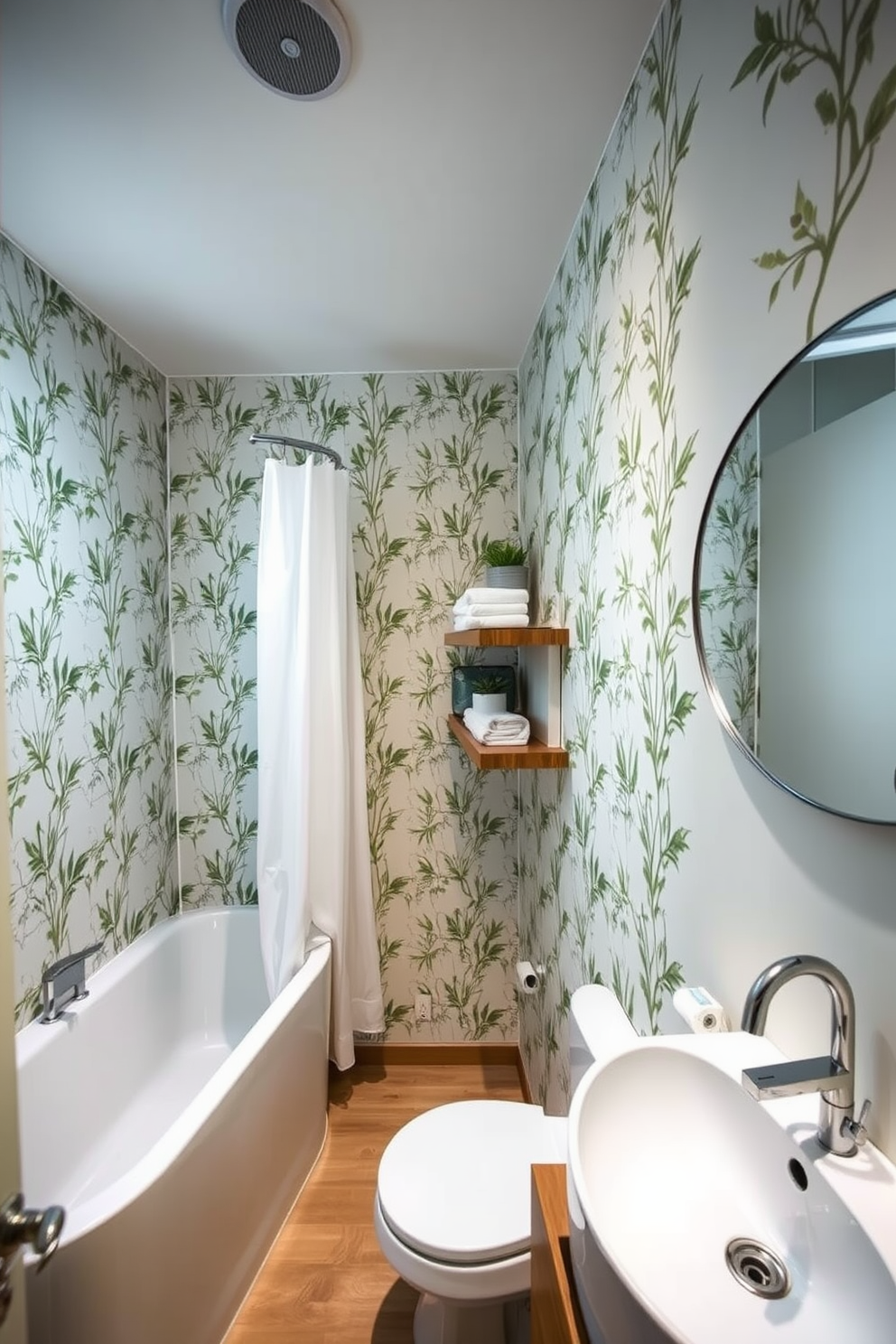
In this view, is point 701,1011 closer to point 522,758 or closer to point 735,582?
point 735,582

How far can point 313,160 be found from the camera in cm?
122

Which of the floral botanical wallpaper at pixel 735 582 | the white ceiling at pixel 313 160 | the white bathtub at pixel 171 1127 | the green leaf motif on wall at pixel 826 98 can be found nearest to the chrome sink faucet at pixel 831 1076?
the floral botanical wallpaper at pixel 735 582

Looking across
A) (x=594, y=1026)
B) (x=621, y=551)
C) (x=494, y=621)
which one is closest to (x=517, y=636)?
(x=494, y=621)

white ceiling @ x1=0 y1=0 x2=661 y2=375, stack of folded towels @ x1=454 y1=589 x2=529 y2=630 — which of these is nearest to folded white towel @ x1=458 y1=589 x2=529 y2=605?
stack of folded towels @ x1=454 y1=589 x2=529 y2=630

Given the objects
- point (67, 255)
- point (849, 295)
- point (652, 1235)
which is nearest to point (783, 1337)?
point (652, 1235)

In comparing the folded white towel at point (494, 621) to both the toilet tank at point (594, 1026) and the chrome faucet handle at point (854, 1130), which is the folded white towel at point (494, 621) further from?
the chrome faucet handle at point (854, 1130)

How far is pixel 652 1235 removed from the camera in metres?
0.62

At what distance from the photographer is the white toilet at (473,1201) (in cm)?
110

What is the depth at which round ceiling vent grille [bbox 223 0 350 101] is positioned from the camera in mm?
922

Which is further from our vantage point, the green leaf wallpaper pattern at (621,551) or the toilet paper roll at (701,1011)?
the green leaf wallpaper pattern at (621,551)

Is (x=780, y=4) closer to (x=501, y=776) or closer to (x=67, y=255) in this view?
(x=67, y=255)

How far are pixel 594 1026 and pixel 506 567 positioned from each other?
125 centimetres

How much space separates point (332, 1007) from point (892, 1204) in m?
1.88

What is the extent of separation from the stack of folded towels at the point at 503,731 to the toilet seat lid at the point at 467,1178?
34.7 inches
